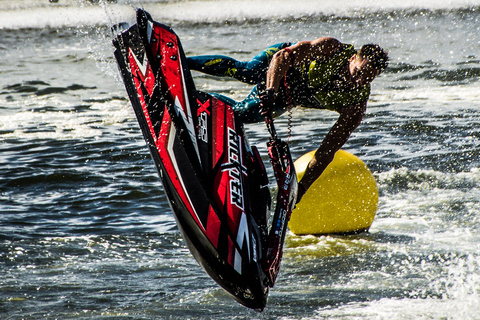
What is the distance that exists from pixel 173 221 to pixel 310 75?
7.40 feet

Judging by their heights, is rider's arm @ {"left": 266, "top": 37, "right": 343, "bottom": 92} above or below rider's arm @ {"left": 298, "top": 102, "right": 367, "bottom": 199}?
above

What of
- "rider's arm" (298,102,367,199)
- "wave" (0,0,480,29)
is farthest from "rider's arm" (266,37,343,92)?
"wave" (0,0,480,29)

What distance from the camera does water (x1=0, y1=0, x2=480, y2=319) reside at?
3.74 metres

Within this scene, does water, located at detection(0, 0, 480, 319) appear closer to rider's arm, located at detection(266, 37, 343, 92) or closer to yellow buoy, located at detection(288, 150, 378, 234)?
yellow buoy, located at detection(288, 150, 378, 234)

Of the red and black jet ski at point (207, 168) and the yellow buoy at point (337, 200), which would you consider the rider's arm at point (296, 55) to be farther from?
the yellow buoy at point (337, 200)

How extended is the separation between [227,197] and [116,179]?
3.53m

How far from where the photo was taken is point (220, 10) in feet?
94.7

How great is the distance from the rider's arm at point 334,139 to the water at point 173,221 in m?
0.64

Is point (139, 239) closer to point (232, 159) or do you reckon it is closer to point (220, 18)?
point (232, 159)

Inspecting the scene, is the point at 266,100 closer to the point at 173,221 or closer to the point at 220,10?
the point at 173,221

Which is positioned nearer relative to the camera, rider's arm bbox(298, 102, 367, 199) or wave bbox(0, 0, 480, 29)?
rider's arm bbox(298, 102, 367, 199)

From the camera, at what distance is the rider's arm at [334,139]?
170 inches

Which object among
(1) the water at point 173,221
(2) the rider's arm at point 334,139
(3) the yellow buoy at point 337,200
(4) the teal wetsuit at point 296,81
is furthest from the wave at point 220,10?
(2) the rider's arm at point 334,139

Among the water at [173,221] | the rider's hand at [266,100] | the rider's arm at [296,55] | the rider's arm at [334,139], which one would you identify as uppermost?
the rider's arm at [296,55]
